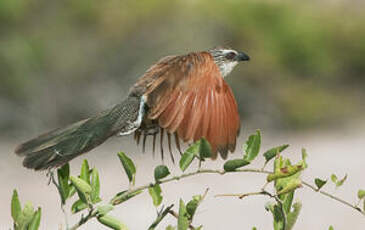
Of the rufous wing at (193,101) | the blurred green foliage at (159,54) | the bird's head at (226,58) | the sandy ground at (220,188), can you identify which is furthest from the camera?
the blurred green foliage at (159,54)

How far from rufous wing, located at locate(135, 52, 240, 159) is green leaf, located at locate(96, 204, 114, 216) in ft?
1.43

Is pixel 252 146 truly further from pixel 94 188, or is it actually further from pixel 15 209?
pixel 15 209

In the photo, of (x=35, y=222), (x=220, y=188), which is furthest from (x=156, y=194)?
(x=220, y=188)

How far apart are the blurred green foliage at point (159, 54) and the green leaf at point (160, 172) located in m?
6.72

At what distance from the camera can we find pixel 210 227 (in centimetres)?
698

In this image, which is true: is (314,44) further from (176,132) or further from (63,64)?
(176,132)

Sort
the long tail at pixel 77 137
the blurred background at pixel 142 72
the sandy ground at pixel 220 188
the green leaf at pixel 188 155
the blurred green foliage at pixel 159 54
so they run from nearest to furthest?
the green leaf at pixel 188 155
the long tail at pixel 77 137
the sandy ground at pixel 220 188
the blurred background at pixel 142 72
the blurred green foliage at pixel 159 54

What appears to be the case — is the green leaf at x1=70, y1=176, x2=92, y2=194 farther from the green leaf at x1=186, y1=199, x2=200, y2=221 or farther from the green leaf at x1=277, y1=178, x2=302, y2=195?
the green leaf at x1=277, y1=178, x2=302, y2=195

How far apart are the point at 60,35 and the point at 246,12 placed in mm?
2580

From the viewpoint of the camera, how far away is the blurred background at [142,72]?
8297mm

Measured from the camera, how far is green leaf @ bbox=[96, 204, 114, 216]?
165cm

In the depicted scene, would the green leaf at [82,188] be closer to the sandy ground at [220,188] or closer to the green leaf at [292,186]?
the green leaf at [292,186]

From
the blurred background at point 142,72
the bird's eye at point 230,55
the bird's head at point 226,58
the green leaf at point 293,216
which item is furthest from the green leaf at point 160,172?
the blurred background at point 142,72

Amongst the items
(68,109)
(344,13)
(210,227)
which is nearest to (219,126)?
(210,227)
